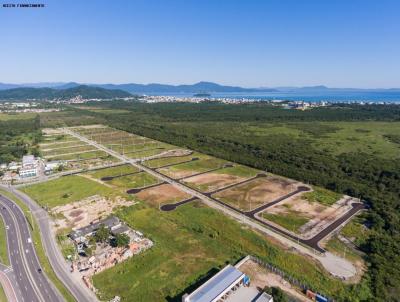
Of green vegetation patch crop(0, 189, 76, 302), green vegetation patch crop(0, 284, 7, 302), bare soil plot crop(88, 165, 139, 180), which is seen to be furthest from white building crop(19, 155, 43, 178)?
green vegetation patch crop(0, 284, 7, 302)

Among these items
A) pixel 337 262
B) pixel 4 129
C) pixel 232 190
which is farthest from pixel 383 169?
pixel 4 129

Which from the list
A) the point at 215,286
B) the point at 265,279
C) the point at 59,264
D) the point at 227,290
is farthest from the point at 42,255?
the point at 265,279

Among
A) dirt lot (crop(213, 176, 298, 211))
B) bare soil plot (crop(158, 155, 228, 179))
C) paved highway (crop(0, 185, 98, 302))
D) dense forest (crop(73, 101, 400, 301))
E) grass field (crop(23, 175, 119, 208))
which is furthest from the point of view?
bare soil plot (crop(158, 155, 228, 179))

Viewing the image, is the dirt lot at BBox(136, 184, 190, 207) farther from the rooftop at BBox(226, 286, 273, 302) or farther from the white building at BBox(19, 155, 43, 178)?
the white building at BBox(19, 155, 43, 178)

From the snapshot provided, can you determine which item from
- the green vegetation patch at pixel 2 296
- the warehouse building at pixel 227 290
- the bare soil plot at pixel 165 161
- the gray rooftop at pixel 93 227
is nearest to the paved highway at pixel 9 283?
the green vegetation patch at pixel 2 296

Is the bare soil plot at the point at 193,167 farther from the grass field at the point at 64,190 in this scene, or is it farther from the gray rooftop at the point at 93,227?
the gray rooftop at the point at 93,227

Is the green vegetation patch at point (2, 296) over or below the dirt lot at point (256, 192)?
below
